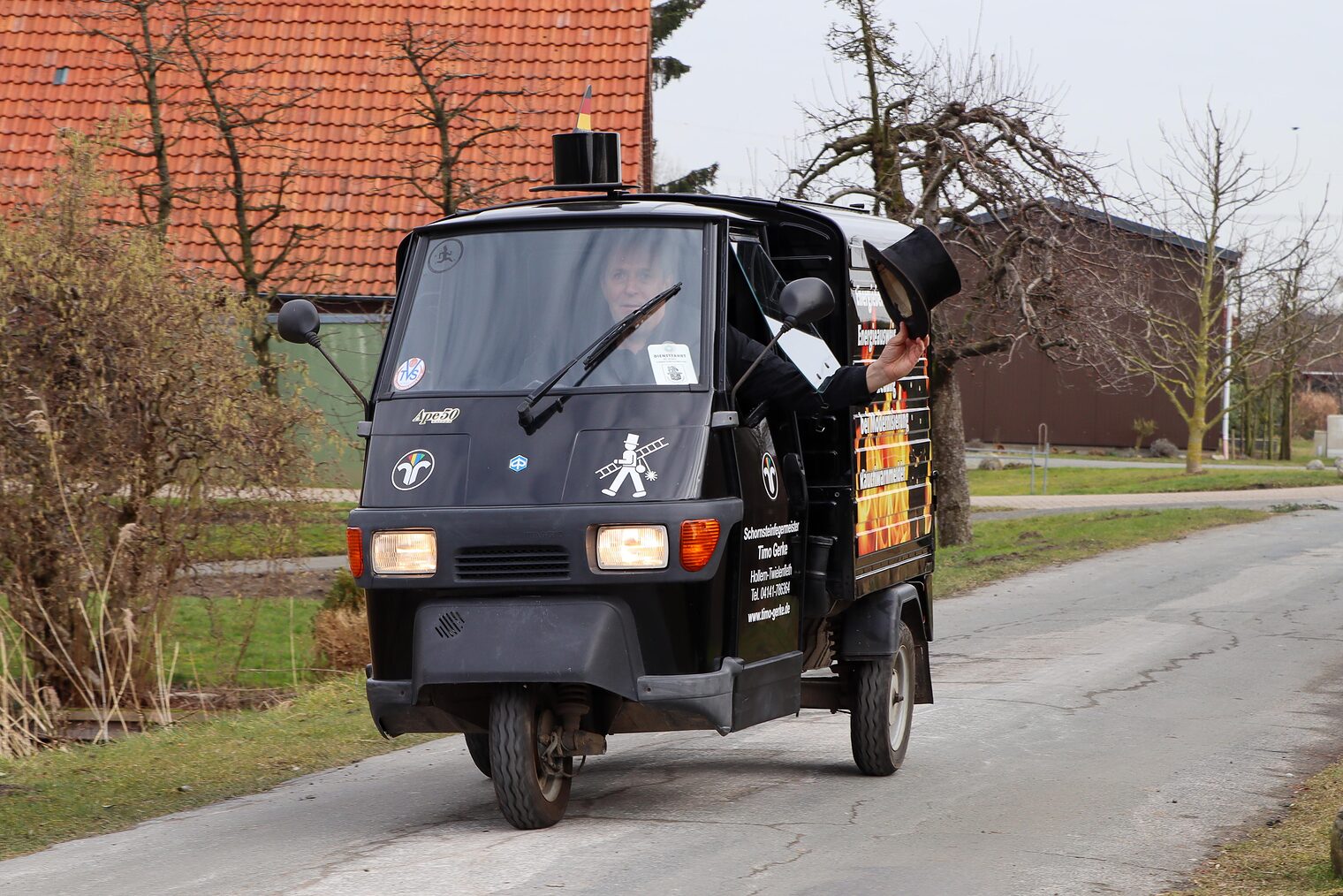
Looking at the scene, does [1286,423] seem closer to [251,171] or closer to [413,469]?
[251,171]

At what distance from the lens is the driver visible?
21.6ft

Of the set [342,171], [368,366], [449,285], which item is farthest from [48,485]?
[342,171]

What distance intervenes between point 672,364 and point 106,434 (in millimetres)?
6213

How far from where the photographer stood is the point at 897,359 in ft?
21.7

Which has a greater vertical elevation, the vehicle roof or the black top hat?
the vehicle roof

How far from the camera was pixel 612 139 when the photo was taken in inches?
304

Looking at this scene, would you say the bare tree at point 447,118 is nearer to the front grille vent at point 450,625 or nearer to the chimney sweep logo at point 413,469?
the chimney sweep logo at point 413,469

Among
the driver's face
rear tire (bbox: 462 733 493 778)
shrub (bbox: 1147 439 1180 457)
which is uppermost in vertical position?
the driver's face

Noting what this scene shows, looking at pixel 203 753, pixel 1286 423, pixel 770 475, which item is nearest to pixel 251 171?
pixel 203 753

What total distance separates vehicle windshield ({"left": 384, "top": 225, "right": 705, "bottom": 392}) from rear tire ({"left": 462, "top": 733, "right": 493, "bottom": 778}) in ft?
5.82

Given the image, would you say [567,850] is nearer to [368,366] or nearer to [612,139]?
[612,139]

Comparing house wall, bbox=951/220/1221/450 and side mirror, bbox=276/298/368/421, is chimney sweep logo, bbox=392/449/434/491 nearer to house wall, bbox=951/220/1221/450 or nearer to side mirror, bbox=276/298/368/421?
side mirror, bbox=276/298/368/421

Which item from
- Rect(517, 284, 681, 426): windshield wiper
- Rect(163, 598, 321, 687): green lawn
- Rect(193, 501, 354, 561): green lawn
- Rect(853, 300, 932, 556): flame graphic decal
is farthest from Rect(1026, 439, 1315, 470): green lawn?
Rect(517, 284, 681, 426): windshield wiper

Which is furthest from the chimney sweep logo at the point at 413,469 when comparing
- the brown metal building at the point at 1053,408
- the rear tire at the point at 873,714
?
the brown metal building at the point at 1053,408
